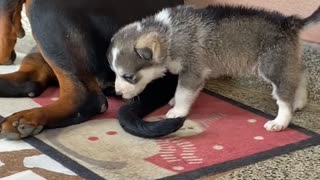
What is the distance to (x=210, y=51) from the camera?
2.37 metres

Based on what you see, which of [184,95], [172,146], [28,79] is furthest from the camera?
[28,79]

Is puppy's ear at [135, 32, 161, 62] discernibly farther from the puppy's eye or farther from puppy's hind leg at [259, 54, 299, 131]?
puppy's hind leg at [259, 54, 299, 131]

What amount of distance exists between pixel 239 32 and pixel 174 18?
10.5 inches

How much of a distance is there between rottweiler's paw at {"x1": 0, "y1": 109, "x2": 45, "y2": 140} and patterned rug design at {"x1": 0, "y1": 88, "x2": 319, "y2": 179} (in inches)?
1.5

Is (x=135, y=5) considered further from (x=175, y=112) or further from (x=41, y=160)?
(x=41, y=160)

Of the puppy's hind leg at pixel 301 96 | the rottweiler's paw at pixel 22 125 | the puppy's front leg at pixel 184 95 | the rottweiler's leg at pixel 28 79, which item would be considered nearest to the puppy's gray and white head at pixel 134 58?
the puppy's front leg at pixel 184 95

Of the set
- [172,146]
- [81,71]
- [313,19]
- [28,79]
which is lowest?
[172,146]

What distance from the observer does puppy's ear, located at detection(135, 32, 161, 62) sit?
88.1 inches

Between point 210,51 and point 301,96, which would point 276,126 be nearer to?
point 301,96

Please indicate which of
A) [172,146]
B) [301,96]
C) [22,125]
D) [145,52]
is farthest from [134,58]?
[301,96]

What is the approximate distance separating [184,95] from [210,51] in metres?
0.20

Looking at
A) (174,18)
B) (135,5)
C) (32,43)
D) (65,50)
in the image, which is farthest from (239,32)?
(32,43)

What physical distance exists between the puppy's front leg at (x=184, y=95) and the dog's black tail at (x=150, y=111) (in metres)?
0.11

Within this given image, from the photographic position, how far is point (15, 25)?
9.20 feet
